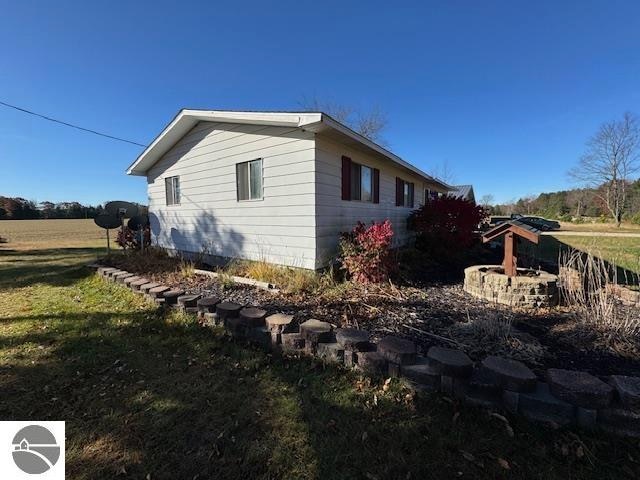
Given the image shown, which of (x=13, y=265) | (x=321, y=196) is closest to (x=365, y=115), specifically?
(x=321, y=196)

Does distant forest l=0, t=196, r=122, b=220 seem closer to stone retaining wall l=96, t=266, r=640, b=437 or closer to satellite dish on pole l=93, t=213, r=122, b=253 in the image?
satellite dish on pole l=93, t=213, r=122, b=253

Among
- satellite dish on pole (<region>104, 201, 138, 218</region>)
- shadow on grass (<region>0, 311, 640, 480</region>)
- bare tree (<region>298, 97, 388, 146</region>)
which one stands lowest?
shadow on grass (<region>0, 311, 640, 480</region>)

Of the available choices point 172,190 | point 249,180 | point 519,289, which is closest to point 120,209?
point 172,190

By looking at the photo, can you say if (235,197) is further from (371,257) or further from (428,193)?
A: (428,193)

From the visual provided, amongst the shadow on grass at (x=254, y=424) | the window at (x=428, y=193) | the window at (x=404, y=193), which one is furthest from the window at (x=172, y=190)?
the window at (x=428, y=193)

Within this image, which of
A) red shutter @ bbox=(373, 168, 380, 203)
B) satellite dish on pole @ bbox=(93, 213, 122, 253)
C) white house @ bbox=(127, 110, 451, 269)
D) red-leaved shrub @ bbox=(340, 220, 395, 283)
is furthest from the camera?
satellite dish on pole @ bbox=(93, 213, 122, 253)

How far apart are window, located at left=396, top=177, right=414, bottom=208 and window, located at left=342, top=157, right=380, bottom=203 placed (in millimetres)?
2249

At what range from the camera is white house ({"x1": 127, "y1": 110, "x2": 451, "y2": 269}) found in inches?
253

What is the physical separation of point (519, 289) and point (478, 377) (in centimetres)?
300

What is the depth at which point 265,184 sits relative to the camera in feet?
23.7

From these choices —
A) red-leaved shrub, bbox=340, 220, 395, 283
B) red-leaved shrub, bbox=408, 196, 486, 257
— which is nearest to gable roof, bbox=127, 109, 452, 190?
red-leaved shrub, bbox=408, 196, 486, 257

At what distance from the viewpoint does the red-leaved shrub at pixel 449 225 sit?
8805mm

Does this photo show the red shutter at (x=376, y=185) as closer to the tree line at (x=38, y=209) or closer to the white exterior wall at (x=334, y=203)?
the white exterior wall at (x=334, y=203)

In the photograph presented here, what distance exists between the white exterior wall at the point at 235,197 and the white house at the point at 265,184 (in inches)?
0.9
